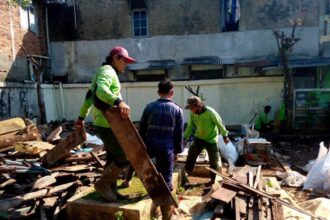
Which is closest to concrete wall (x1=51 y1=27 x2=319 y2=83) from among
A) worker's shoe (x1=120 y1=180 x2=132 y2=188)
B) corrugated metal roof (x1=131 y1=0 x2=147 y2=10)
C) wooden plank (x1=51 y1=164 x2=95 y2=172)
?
corrugated metal roof (x1=131 y1=0 x2=147 y2=10)

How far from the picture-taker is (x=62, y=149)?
6.12 meters

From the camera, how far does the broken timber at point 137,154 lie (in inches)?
140

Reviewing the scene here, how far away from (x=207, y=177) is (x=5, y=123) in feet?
17.2

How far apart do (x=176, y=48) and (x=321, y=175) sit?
35.5 feet

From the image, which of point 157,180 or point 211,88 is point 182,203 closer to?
point 157,180

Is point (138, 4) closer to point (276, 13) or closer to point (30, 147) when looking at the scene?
point (276, 13)

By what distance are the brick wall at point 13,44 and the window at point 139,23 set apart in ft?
16.3

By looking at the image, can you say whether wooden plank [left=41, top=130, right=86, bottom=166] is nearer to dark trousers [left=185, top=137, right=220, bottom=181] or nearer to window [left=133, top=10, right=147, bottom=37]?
dark trousers [left=185, top=137, right=220, bottom=181]

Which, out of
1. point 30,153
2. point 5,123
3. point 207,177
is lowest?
point 207,177

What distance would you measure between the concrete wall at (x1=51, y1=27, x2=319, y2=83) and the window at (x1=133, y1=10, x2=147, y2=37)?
0.51 m

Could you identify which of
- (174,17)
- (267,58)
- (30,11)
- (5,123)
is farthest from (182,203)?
(30,11)

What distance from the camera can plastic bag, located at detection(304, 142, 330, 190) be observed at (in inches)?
233

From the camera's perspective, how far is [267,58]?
1423cm

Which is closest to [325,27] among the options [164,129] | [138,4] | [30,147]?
[138,4]
